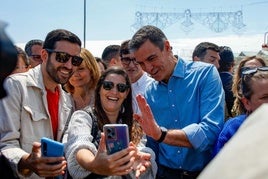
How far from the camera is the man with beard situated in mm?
2172

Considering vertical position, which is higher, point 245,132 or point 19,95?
point 245,132

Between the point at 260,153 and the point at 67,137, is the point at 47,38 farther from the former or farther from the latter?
the point at 260,153

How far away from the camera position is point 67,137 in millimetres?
2555

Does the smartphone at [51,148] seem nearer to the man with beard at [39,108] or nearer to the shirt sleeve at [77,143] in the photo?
the man with beard at [39,108]

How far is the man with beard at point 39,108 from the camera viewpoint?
217cm

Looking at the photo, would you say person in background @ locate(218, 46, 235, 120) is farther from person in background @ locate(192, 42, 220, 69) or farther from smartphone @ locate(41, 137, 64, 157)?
smartphone @ locate(41, 137, 64, 157)

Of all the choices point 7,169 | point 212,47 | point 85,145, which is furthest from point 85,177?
point 212,47

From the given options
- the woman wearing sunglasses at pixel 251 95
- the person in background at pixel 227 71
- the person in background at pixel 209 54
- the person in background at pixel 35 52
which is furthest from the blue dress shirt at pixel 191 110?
the person in background at pixel 35 52

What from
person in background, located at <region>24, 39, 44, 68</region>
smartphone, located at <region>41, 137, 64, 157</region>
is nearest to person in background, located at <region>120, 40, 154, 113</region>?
person in background, located at <region>24, 39, 44, 68</region>

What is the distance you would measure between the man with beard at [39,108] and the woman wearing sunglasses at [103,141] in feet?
0.64

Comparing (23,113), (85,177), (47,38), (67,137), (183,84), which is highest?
(47,38)

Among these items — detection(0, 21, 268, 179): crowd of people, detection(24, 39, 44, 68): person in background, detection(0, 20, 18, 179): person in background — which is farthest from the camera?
detection(24, 39, 44, 68): person in background

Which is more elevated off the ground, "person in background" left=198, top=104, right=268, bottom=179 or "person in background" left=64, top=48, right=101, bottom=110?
"person in background" left=198, top=104, right=268, bottom=179

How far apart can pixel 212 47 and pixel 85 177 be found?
3.73 m
